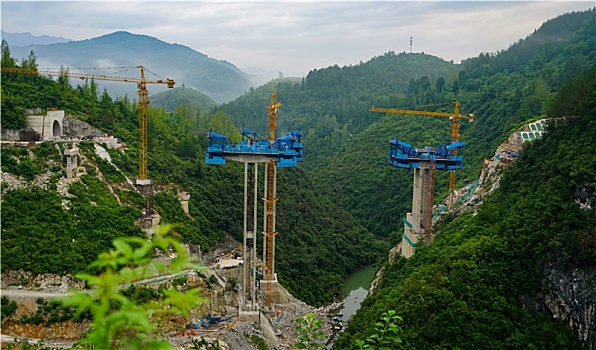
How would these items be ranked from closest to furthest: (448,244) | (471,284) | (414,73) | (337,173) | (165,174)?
(471,284) → (448,244) → (165,174) → (337,173) → (414,73)

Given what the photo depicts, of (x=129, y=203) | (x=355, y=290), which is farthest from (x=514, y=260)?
(x=355, y=290)

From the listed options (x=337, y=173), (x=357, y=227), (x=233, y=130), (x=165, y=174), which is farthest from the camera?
(x=337, y=173)

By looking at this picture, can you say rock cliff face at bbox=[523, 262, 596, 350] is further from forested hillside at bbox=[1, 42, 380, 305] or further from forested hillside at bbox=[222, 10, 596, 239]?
forested hillside at bbox=[222, 10, 596, 239]

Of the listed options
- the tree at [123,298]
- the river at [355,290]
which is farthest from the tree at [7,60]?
the tree at [123,298]

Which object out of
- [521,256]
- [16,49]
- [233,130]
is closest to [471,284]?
[521,256]

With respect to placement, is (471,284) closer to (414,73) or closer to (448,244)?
(448,244)

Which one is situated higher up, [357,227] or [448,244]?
[448,244]

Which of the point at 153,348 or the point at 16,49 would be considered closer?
the point at 153,348
